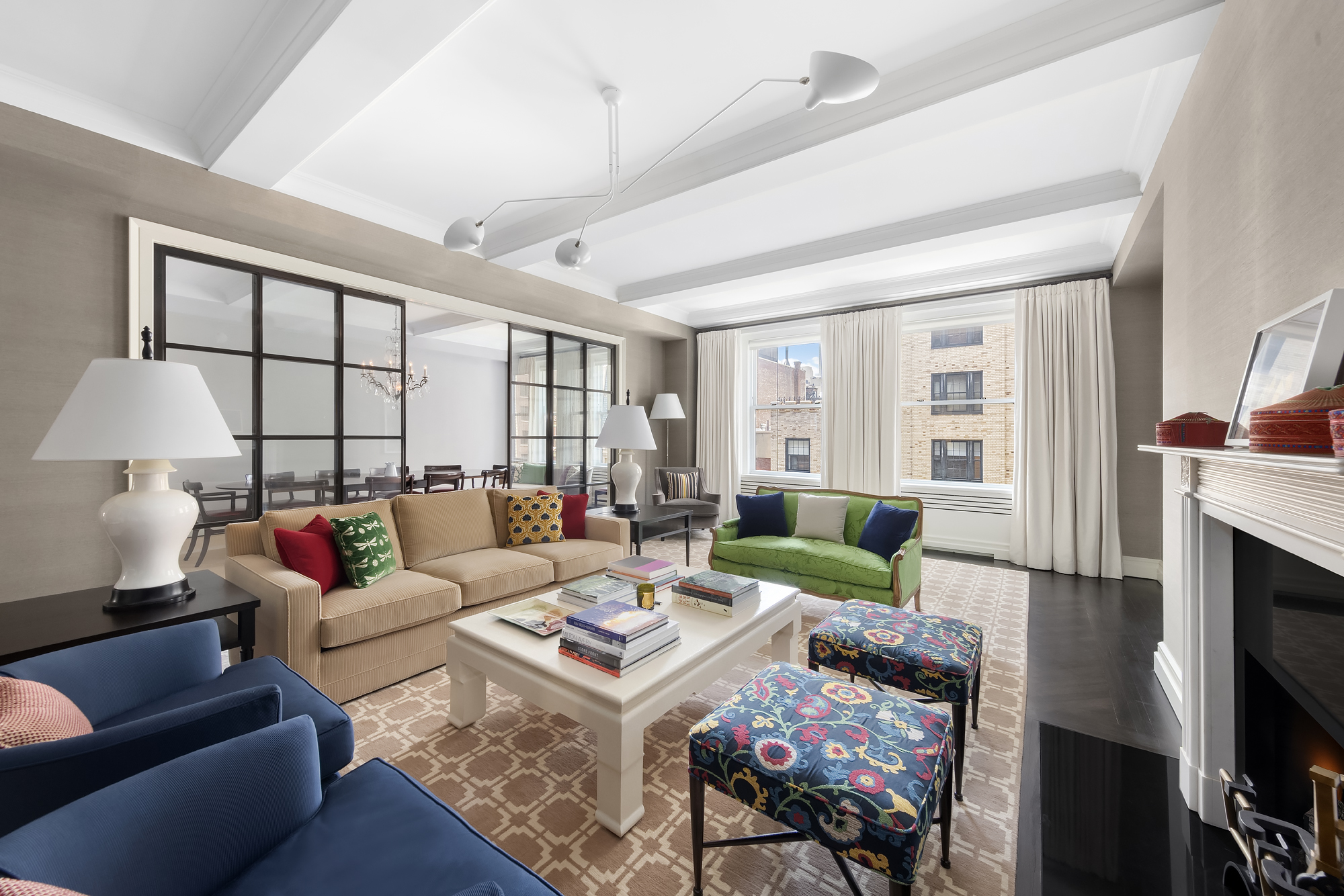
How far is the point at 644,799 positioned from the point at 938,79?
9.77 feet

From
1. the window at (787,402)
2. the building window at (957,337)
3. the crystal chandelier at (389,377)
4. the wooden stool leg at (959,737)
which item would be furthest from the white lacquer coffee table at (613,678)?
the building window at (957,337)

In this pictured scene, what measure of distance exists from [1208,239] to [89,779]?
3444mm

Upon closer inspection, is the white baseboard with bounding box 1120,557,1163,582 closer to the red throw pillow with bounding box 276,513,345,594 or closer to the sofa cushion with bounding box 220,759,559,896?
the sofa cushion with bounding box 220,759,559,896

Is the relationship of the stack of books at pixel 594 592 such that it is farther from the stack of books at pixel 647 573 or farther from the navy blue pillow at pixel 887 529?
the navy blue pillow at pixel 887 529

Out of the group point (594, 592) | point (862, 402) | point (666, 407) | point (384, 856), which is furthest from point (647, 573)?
point (862, 402)

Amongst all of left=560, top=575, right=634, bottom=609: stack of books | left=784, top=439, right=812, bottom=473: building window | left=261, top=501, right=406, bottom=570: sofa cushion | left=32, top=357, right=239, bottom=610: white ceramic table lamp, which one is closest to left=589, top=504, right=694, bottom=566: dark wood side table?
left=261, top=501, right=406, bottom=570: sofa cushion

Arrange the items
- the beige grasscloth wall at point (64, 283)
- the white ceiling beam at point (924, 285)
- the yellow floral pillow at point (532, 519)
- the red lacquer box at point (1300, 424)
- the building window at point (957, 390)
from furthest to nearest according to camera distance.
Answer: the building window at point (957, 390) → the white ceiling beam at point (924, 285) → the yellow floral pillow at point (532, 519) → the beige grasscloth wall at point (64, 283) → the red lacquer box at point (1300, 424)

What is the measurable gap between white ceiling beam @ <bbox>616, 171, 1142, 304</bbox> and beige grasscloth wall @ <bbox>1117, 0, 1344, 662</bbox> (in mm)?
685

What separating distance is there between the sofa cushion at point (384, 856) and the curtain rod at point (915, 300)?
564 centimetres

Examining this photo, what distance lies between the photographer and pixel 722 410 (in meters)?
6.68

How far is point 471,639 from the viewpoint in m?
2.04

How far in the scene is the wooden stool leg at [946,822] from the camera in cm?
146

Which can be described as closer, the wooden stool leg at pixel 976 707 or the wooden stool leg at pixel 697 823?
the wooden stool leg at pixel 697 823

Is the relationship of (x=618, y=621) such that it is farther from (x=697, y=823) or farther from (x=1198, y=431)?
(x=1198, y=431)
